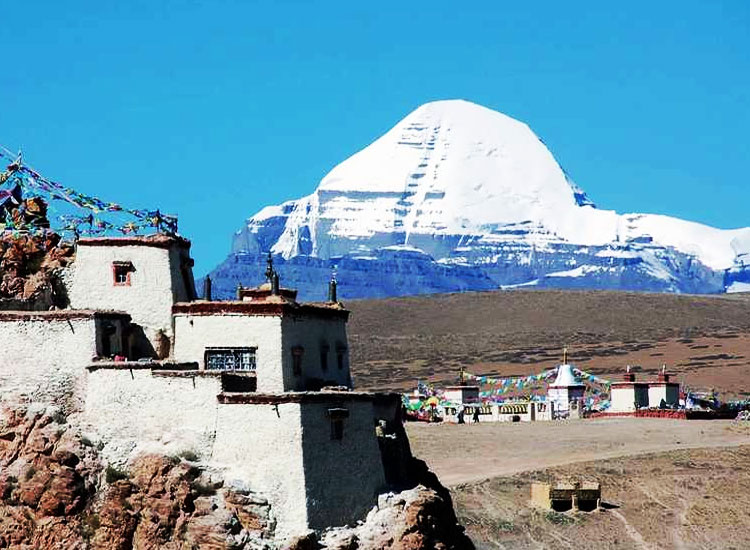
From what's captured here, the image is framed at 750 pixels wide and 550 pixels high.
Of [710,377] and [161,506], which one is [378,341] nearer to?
[710,377]

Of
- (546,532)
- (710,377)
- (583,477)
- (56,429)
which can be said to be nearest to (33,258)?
(56,429)

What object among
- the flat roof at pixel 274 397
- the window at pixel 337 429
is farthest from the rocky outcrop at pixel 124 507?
the window at pixel 337 429

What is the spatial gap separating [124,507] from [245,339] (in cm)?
549

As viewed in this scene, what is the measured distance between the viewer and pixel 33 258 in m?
50.8

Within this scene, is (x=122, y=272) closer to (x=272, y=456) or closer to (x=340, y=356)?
(x=340, y=356)

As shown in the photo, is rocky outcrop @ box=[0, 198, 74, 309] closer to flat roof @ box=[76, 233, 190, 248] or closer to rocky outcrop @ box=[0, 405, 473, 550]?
flat roof @ box=[76, 233, 190, 248]

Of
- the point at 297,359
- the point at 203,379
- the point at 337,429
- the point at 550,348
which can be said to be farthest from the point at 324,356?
the point at 550,348

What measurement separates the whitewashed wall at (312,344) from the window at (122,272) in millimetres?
4442

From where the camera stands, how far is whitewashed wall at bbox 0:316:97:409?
47438 mm

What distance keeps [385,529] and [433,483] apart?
7261mm

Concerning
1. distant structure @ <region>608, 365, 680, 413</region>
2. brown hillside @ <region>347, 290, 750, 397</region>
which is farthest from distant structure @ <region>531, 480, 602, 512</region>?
brown hillside @ <region>347, 290, 750, 397</region>

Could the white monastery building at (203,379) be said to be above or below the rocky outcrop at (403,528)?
above

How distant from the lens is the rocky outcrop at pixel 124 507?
4469 cm

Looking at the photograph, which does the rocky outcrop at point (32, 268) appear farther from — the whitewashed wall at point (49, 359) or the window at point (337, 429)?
the window at point (337, 429)
